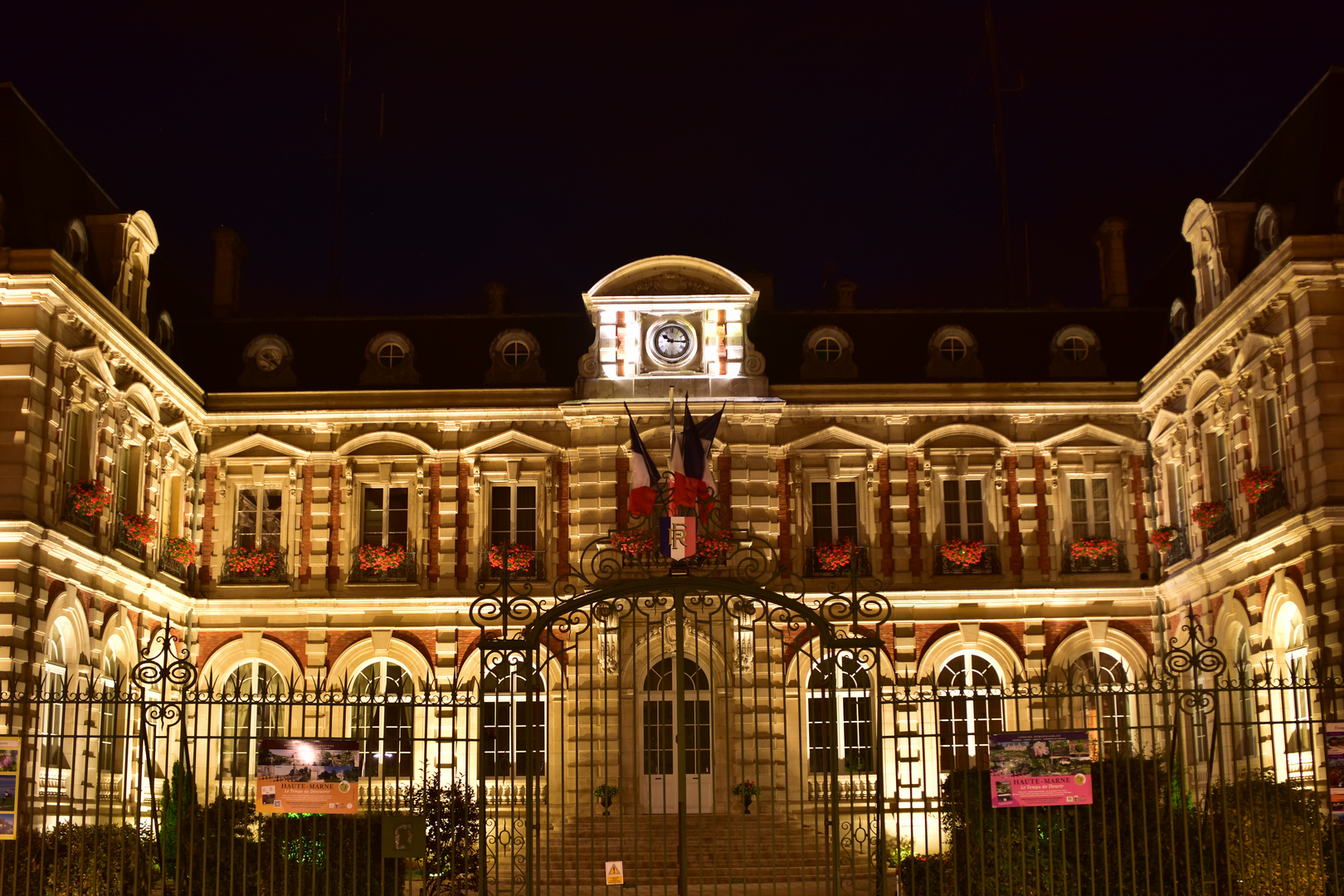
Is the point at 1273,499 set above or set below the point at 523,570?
above

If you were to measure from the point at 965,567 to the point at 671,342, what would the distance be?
5932 mm

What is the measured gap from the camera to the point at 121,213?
71.7 feet

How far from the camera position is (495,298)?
93.3 ft

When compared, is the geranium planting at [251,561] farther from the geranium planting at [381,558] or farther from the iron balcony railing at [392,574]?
the geranium planting at [381,558]

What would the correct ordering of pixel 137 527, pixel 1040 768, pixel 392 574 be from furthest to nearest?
1. pixel 392 574
2. pixel 137 527
3. pixel 1040 768

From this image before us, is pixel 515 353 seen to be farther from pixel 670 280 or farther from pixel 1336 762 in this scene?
pixel 1336 762

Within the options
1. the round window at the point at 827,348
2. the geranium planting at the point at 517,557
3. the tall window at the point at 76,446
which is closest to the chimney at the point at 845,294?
the round window at the point at 827,348

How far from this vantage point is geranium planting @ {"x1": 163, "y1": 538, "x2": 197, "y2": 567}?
76.1ft

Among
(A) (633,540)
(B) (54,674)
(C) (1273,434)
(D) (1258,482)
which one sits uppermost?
(C) (1273,434)

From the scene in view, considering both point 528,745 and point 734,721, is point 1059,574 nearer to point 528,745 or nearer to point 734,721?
point 734,721

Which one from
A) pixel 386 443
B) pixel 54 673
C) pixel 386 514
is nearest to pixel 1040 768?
pixel 54 673

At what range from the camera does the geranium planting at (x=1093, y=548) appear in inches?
952

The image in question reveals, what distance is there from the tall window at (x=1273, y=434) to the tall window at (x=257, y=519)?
15141 millimetres

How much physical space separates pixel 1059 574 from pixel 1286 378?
255 inches
